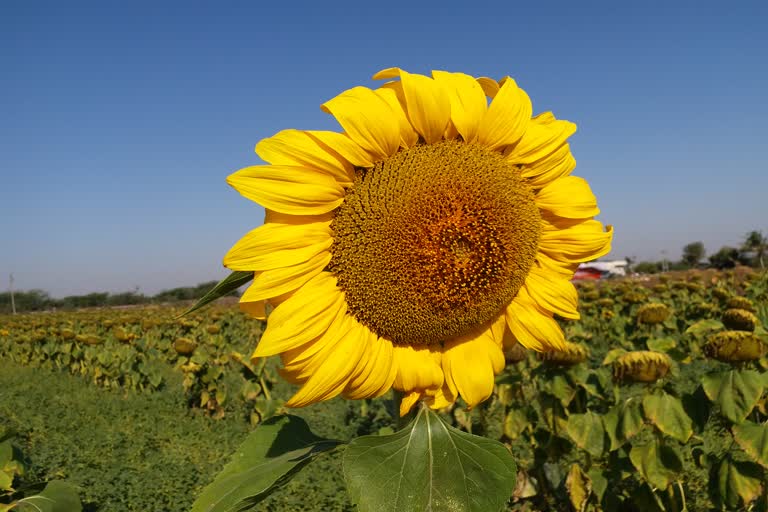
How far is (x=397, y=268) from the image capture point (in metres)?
0.96

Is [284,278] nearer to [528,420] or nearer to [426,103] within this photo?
[426,103]

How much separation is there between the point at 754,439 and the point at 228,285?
8.25 feet

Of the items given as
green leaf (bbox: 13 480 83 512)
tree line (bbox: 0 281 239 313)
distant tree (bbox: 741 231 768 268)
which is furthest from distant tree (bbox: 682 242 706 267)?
green leaf (bbox: 13 480 83 512)

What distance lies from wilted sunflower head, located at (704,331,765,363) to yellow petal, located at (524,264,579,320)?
1.93 meters

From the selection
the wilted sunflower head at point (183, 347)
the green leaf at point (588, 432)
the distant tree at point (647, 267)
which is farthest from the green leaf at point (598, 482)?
the distant tree at point (647, 267)

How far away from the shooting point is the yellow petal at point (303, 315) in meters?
0.89

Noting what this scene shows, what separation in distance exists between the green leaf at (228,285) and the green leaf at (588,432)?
263 cm

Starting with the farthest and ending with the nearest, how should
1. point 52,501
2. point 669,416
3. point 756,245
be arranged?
point 756,245, point 669,416, point 52,501

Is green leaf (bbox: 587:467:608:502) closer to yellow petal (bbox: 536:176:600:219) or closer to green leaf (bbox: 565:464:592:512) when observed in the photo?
green leaf (bbox: 565:464:592:512)

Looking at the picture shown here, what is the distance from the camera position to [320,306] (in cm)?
94

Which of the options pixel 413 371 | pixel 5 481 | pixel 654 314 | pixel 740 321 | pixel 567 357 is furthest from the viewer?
pixel 654 314

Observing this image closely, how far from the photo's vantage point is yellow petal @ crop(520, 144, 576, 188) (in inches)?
43.5

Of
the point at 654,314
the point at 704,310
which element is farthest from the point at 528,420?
the point at 704,310

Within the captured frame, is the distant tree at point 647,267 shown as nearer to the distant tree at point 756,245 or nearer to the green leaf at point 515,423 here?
the distant tree at point 756,245
